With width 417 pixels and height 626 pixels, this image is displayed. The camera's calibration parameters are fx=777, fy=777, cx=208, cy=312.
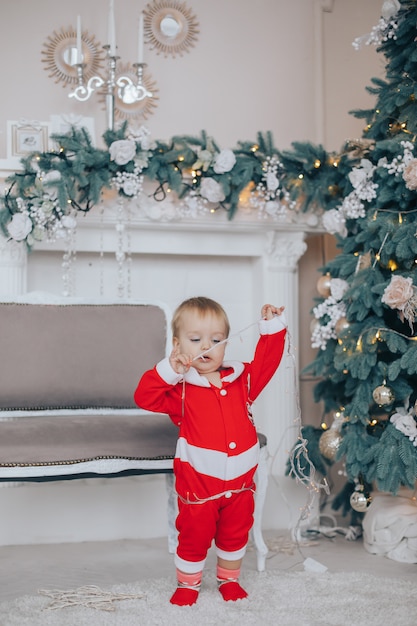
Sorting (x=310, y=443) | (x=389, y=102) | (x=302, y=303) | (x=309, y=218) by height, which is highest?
(x=389, y=102)

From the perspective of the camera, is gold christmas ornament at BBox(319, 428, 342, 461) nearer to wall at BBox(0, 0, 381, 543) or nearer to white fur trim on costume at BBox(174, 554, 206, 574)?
wall at BBox(0, 0, 381, 543)

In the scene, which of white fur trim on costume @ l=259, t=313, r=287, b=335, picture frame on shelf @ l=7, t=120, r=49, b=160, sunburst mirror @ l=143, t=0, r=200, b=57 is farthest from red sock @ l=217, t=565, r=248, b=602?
sunburst mirror @ l=143, t=0, r=200, b=57

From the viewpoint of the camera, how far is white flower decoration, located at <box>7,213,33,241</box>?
132 inches

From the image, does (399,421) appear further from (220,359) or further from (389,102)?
(389,102)

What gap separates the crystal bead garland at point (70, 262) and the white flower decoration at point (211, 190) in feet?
1.96

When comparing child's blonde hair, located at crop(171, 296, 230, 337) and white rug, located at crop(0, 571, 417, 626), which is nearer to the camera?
white rug, located at crop(0, 571, 417, 626)

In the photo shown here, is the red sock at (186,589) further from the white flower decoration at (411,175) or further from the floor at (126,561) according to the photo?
the white flower decoration at (411,175)

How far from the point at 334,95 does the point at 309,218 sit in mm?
860

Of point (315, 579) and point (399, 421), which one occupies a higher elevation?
point (399, 421)

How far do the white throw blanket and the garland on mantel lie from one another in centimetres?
138

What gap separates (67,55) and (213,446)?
226 centimetres

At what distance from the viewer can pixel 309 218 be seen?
3789 millimetres

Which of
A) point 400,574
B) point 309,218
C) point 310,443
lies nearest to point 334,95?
point 309,218

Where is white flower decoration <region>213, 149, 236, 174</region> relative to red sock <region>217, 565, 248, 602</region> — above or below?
above
